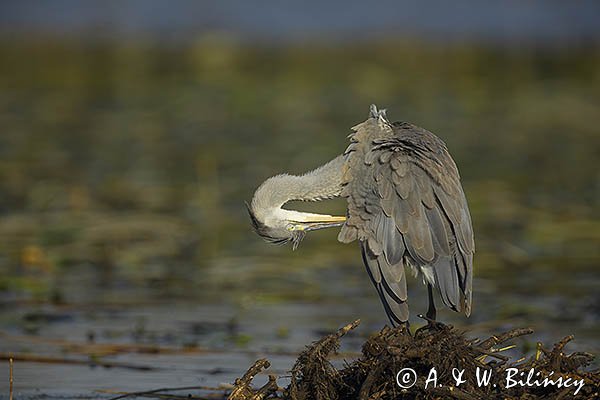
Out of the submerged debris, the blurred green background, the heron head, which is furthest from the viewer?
the blurred green background

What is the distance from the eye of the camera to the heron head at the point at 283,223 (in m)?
7.27

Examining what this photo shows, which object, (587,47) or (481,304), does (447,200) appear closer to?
(481,304)

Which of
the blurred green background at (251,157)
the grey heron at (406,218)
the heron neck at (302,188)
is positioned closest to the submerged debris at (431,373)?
the grey heron at (406,218)

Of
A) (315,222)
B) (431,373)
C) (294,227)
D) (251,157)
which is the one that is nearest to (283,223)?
(294,227)

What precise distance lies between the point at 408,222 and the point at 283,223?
884mm

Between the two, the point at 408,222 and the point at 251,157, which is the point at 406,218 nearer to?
the point at 408,222

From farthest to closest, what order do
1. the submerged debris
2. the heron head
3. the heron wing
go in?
the heron head < the heron wing < the submerged debris

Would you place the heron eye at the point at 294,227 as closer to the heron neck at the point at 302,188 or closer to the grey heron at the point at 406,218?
the grey heron at the point at 406,218

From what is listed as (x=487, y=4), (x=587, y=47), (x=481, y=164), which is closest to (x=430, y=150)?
(x=481, y=164)

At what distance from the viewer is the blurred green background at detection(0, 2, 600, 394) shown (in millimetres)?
9891

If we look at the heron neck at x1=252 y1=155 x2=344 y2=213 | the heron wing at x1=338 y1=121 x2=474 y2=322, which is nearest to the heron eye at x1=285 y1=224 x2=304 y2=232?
the heron neck at x1=252 y1=155 x2=344 y2=213

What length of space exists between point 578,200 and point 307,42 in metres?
15.0

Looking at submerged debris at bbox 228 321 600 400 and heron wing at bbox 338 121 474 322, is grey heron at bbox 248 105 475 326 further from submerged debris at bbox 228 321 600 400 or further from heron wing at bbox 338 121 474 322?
submerged debris at bbox 228 321 600 400

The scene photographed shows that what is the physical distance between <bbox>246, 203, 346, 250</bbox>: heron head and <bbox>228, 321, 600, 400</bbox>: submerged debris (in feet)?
4.86
